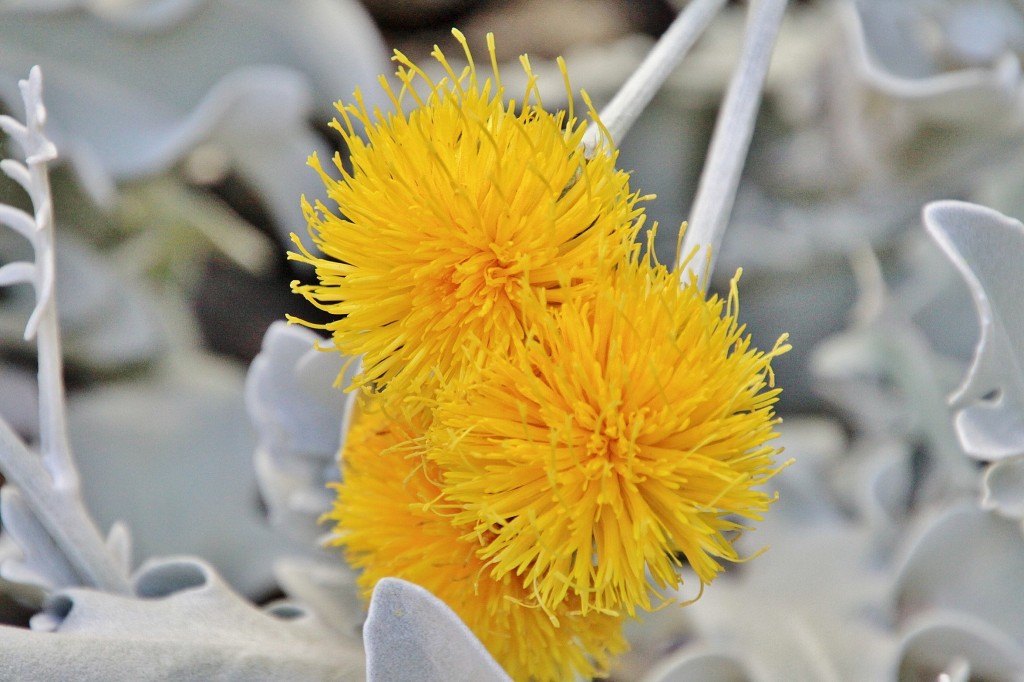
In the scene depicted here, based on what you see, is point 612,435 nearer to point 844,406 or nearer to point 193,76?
point 844,406

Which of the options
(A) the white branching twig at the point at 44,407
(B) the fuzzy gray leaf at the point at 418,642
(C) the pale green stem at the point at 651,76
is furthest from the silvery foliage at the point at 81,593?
(C) the pale green stem at the point at 651,76

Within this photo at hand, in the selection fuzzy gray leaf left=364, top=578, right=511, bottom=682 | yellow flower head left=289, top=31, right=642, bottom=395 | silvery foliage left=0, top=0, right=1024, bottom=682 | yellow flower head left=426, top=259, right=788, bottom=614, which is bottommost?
silvery foliage left=0, top=0, right=1024, bottom=682

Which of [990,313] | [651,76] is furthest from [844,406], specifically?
[651,76]

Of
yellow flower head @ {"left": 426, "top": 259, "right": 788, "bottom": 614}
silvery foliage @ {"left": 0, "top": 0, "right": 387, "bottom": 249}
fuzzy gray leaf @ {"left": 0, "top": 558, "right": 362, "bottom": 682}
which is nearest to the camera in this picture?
yellow flower head @ {"left": 426, "top": 259, "right": 788, "bottom": 614}

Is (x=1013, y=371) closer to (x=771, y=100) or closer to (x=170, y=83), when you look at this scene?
(x=771, y=100)

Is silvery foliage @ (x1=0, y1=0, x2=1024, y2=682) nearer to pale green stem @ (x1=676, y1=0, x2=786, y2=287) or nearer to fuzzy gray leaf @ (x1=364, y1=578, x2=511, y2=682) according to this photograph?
fuzzy gray leaf @ (x1=364, y1=578, x2=511, y2=682)

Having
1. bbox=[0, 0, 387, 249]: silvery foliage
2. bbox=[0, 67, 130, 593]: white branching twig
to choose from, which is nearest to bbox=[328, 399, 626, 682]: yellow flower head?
bbox=[0, 67, 130, 593]: white branching twig

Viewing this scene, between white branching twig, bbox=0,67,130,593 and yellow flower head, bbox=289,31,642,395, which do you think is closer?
yellow flower head, bbox=289,31,642,395
